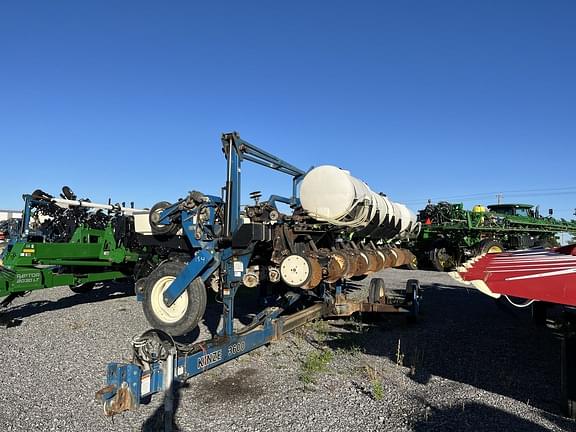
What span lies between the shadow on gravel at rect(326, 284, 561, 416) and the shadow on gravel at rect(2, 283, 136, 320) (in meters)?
6.43

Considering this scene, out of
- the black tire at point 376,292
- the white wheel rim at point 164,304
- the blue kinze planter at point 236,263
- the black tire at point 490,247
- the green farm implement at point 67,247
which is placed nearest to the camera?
the blue kinze planter at point 236,263

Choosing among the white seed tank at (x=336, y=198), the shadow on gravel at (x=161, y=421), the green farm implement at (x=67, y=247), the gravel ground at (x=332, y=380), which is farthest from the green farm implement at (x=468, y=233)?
the shadow on gravel at (x=161, y=421)

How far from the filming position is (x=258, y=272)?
18.6 ft

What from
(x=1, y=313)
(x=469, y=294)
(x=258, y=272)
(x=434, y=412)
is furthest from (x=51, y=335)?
(x=469, y=294)

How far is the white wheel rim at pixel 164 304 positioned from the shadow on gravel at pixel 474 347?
260cm

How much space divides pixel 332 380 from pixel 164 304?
7.15ft

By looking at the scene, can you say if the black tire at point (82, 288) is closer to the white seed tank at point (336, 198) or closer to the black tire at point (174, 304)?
the black tire at point (174, 304)

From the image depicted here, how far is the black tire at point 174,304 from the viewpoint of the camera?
15.8 feet

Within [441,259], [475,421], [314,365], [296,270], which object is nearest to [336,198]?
[296,270]

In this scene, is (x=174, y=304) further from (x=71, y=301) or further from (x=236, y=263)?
(x=71, y=301)

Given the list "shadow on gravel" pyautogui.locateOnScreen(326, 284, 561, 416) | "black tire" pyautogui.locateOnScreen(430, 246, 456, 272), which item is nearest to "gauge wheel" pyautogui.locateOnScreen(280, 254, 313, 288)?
"shadow on gravel" pyautogui.locateOnScreen(326, 284, 561, 416)

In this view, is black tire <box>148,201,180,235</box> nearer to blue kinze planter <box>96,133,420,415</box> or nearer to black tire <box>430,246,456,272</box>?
blue kinze planter <box>96,133,420,415</box>

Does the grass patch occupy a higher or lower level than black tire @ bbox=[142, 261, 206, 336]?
lower

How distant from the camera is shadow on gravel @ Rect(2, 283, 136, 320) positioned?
29.4 ft
